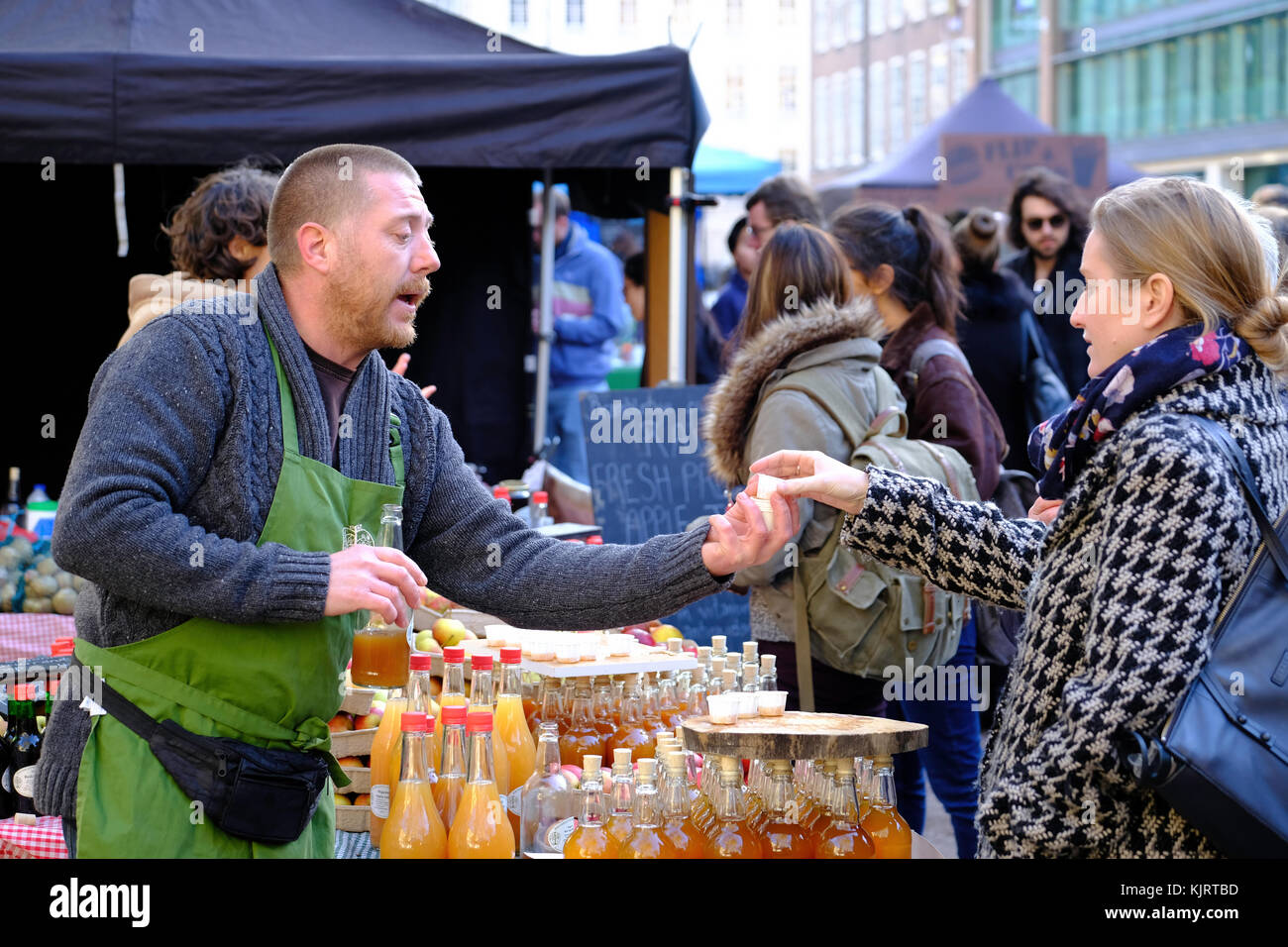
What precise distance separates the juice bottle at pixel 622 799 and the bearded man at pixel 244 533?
53cm

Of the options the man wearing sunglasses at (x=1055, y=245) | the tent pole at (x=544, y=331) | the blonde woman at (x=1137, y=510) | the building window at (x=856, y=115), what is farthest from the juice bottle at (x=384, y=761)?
the building window at (x=856, y=115)

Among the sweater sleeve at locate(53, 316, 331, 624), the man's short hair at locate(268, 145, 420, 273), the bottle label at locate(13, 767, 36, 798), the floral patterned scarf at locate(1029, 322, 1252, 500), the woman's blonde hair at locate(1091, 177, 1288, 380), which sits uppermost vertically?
the man's short hair at locate(268, 145, 420, 273)

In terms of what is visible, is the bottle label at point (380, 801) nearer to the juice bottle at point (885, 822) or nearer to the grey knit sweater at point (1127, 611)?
the juice bottle at point (885, 822)

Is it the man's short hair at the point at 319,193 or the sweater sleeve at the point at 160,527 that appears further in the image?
the man's short hair at the point at 319,193

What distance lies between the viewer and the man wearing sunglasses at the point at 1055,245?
709 centimetres

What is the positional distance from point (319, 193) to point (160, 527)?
657 mm

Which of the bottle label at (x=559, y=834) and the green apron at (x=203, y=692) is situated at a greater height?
the green apron at (x=203, y=692)

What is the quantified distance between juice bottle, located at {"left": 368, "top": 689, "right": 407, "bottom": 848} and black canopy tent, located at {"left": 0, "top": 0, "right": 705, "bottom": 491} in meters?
3.13

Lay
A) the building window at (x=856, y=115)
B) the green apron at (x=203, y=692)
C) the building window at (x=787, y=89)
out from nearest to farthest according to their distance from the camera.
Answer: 1. the green apron at (x=203, y=692)
2. the building window at (x=856, y=115)
3. the building window at (x=787, y=89)

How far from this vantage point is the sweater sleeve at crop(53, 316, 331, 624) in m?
2.13

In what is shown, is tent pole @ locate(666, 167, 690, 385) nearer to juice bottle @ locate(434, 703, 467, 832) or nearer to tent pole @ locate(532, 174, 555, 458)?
tent pole @ locate(532, 174, 555, 458)

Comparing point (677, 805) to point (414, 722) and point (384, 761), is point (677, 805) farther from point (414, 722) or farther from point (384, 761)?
point (384, 761)

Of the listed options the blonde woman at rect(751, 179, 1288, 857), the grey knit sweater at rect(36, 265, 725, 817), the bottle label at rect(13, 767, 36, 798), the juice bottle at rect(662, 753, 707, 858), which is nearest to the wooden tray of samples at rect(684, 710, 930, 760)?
the juice bottle at rect(662, 753, 707, 858)
